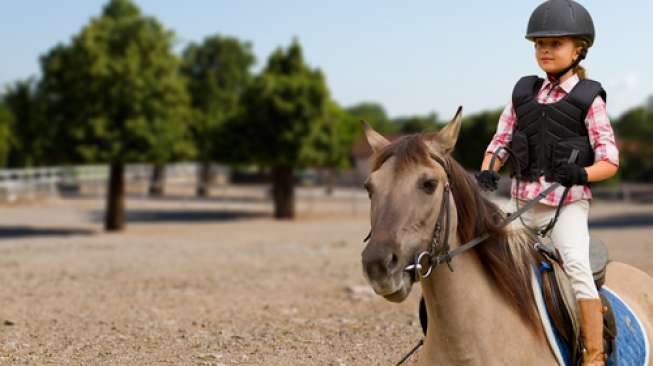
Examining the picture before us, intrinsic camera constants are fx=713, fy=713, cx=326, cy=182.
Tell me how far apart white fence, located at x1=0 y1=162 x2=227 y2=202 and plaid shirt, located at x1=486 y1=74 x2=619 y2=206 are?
3652cm

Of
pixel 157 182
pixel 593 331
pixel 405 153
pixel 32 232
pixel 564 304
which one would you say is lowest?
pixel 32 232

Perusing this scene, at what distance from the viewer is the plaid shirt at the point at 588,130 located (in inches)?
148

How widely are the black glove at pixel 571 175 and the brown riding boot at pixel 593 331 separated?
0.63m

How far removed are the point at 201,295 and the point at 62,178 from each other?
120ft

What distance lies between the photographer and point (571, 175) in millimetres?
3617

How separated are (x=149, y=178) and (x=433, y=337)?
52827 millimetres

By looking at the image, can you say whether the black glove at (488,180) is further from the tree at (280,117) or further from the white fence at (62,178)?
the white fence at (62,178)

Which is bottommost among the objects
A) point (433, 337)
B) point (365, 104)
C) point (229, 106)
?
point (433, 337)

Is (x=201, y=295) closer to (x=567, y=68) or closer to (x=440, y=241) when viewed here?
(x=567, y=68)

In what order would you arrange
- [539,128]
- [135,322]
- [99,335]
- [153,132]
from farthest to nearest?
1. [153,132]
2. [135,322]
3. [99,335]
4. [539,128]

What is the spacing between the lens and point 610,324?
3916mm

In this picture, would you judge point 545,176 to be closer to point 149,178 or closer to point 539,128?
point 539,128

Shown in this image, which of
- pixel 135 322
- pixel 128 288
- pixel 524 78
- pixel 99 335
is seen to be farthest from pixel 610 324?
pixel 128 288

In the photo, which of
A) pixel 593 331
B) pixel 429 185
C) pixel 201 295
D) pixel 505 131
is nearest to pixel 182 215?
pixel 201 295
